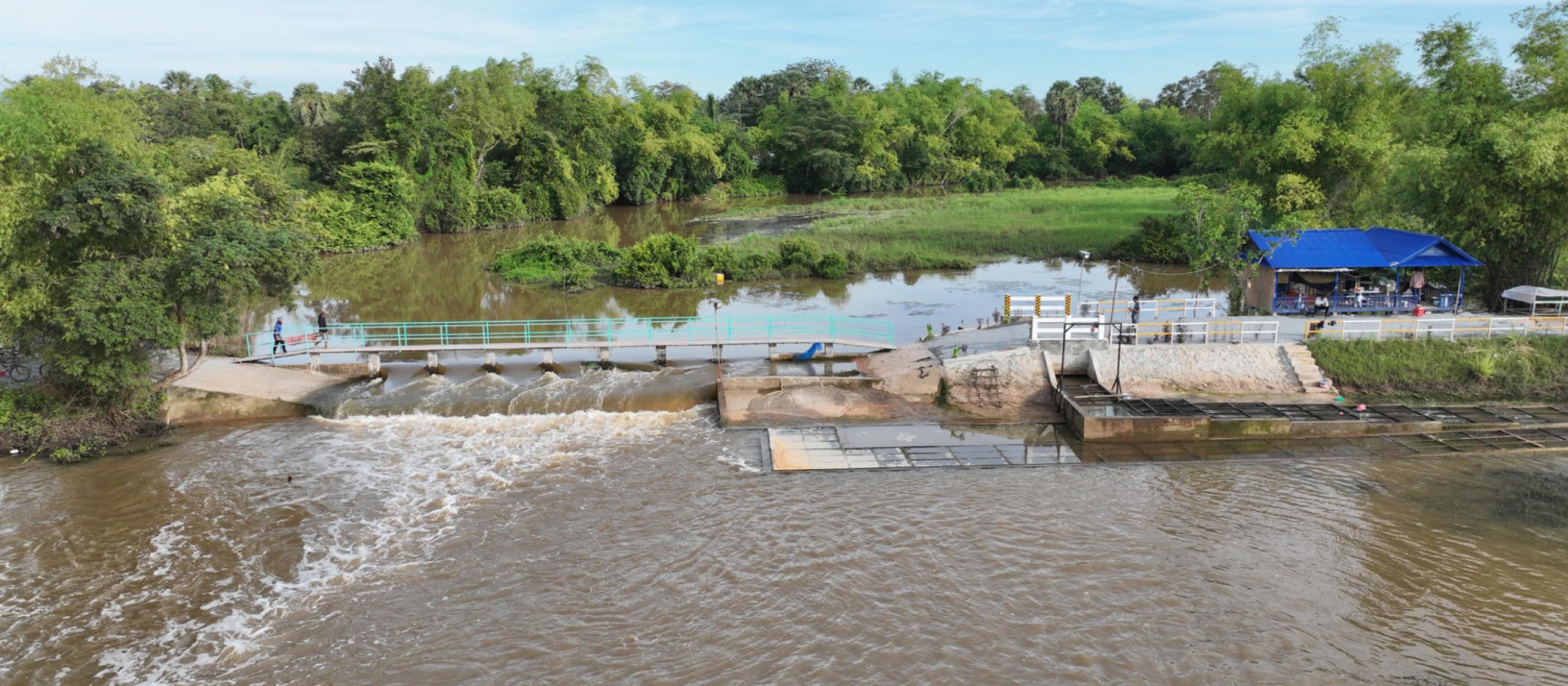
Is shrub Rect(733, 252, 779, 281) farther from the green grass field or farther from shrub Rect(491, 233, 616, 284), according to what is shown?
shrub Rect(491, 233, 616, 284)

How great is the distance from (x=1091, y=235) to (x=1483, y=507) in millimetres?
33839

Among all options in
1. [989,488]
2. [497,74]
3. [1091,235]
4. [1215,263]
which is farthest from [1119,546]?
[497,74]

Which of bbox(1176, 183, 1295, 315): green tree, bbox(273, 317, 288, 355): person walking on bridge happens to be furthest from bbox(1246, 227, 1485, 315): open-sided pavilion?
bbox(273, 317, 288, 355): person walking on bridge

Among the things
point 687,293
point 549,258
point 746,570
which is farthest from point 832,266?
point 746,570

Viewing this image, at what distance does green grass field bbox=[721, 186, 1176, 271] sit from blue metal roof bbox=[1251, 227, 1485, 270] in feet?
56.2

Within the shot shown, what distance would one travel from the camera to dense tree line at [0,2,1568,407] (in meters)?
19.4

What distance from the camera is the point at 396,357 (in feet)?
90.8

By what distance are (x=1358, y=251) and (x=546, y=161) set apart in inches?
2074

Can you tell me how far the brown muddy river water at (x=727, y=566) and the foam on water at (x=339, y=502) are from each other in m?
0.07

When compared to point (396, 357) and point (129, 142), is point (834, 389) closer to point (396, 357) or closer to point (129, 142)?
point (396, 357)

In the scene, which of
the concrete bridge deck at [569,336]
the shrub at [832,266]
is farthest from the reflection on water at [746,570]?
the shrub at [832,266]

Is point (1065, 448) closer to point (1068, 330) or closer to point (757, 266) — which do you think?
point (1068, 330)

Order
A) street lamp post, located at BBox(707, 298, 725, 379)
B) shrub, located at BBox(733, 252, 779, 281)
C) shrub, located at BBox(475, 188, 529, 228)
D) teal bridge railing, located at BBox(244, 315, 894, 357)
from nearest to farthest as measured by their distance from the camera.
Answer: street lamp post, located at BBox(707, 298, 725, 379) < teal bridge railing, located at BBox(244, 315, 894, 357) < shrub, located at BBox(733, 252, 779, 281) < shrub, located at BBox(475, 188, 529, 228)

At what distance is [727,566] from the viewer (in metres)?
15.5
